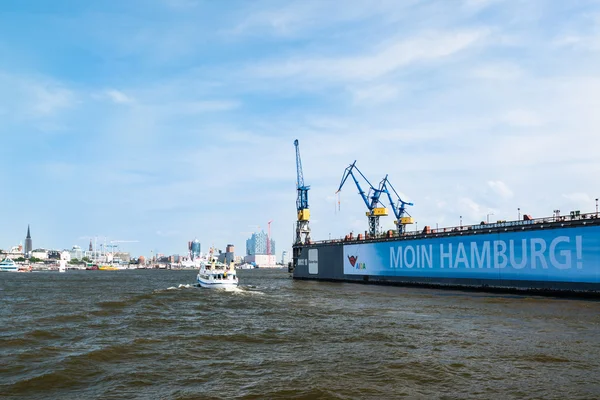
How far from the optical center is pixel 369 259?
98.2 m

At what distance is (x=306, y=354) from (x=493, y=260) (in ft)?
159

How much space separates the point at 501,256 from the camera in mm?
65562

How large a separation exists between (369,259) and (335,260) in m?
14.8

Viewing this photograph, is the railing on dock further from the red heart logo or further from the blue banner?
the red heart logo

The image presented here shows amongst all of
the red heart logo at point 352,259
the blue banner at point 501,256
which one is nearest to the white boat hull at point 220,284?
the blue banner at point 501,256

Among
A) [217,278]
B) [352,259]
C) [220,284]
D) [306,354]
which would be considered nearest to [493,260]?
[220,284]

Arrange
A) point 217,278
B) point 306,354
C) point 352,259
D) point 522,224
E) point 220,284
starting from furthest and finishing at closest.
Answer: point 352,259 → point 217,278 → point 220,284 → point 522,224 → point 306,354

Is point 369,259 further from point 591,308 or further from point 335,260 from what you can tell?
point 591,308

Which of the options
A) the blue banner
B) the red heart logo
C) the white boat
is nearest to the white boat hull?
the white boat

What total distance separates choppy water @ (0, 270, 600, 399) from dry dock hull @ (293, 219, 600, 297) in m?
11.3

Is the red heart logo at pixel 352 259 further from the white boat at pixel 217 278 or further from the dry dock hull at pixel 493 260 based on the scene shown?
the white boat at pixel 217 278

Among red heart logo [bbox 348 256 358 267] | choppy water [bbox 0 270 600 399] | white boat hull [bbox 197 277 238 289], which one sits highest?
red heart logo [bbox 348 256 358 267]

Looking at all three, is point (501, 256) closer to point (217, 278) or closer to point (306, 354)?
point (217, 278)

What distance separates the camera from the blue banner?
54.9 meters
